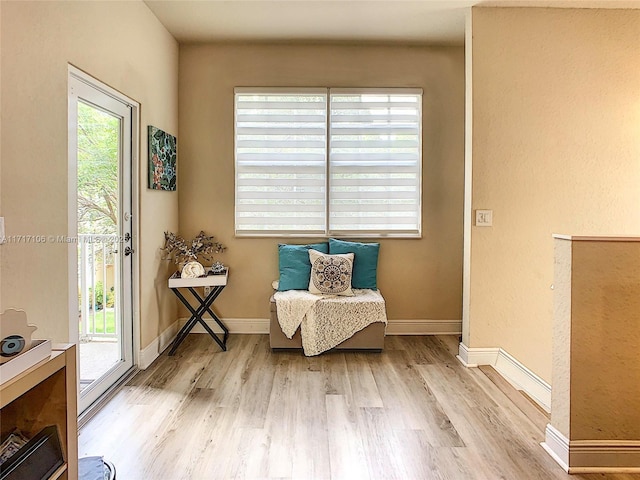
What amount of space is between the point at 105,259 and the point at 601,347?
2.90m

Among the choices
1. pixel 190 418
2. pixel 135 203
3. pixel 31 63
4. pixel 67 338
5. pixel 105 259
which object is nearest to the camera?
pixel 31 63

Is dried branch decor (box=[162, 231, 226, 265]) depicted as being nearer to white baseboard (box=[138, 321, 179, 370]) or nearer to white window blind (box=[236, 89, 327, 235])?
white window blind (box=[236, 89, 327, 235])

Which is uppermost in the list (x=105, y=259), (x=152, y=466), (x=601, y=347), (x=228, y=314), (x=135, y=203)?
(x=135, y=203)

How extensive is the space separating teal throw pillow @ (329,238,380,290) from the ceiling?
1.86m

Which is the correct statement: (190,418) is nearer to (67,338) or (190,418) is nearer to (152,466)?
(152,466)

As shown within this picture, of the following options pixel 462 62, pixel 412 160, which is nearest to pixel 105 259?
pixel 412 160

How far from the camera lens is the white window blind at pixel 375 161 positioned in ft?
13.0

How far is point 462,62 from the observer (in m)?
3.97

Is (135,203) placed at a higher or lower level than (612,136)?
lower

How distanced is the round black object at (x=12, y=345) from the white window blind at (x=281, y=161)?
2777 millimetres

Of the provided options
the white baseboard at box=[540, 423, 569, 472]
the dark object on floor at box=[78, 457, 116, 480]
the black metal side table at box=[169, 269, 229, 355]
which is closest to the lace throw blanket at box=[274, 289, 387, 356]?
the black metal side table at box=[169, 269, 229, 355]

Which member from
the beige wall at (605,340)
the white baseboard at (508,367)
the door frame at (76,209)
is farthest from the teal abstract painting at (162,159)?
the beige wall at (605,340)

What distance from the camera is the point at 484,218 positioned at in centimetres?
323

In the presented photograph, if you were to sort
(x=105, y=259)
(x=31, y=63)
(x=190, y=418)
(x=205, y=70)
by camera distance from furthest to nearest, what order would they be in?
(x=205, y=70)
(x=105, y=259)
(x=190, y=418)
(x=31, y=63)
